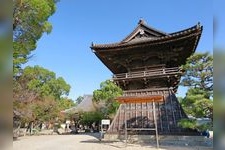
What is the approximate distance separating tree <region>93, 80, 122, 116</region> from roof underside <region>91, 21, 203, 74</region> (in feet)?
30.0

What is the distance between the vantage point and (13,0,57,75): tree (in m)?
6.14

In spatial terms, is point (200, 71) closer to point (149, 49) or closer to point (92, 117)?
point (149, 49)

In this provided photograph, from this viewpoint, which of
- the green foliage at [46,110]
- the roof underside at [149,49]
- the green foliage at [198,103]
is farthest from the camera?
the green foliage at [46,110]

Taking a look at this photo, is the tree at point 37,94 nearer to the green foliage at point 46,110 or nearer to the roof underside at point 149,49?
the green foliage at point 46,110

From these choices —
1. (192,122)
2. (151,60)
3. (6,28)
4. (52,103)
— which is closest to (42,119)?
(52,103)

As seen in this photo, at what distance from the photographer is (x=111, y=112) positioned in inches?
977

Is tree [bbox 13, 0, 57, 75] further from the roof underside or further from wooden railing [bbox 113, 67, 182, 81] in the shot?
wooden railing [bbox 113, 67, 182, 81]

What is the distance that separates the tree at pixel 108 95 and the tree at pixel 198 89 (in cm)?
1354

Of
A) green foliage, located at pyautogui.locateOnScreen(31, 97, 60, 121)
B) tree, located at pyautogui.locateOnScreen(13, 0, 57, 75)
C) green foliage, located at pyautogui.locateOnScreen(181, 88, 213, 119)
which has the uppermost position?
tree, located at pyautogui.locateOnScreen(13, 0, 57, 75)

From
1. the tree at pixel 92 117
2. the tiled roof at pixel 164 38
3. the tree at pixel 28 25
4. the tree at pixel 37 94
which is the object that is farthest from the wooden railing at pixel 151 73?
the tree at pixel 92 117

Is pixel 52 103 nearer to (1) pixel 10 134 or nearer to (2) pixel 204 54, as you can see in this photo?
(2) pixel 204 54

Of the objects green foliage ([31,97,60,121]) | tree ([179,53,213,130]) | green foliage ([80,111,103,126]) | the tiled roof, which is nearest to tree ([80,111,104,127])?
green foliage ([80,111,103,126])

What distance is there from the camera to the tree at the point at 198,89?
968 centimetres

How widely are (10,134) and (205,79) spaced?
35.0ft
